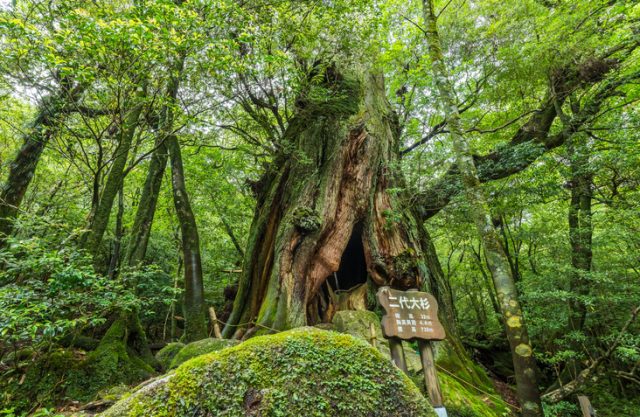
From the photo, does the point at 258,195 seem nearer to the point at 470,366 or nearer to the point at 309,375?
the point at 470,366

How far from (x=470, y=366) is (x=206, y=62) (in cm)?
742

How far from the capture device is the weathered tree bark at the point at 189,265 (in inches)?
248

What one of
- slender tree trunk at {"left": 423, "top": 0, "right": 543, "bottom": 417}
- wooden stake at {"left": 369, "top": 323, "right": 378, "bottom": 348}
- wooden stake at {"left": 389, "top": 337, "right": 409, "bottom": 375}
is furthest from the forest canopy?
wooden stake at {"left": 389, "top": 337, "right": 409, "bottom": 375}

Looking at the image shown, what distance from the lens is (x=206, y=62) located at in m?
4.90

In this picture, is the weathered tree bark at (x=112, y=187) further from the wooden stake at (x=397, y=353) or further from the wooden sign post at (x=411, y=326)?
the wooden stake at (x=397, y=353)

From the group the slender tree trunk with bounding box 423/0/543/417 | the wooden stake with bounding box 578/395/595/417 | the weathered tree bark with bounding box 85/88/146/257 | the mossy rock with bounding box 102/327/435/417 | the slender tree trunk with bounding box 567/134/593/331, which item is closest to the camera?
the mossy rock with bounding box 102/327/435/417

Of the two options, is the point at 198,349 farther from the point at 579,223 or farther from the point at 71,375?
the point at 579,223

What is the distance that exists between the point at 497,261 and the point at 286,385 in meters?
4.11

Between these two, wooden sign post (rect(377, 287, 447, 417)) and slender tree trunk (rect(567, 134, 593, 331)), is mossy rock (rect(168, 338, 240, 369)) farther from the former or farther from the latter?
slender tree trunk (rect(567, 134, 593, 331))

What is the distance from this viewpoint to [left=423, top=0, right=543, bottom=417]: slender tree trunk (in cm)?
390

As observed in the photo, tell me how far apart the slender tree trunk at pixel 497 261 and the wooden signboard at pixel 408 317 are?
1.01 m

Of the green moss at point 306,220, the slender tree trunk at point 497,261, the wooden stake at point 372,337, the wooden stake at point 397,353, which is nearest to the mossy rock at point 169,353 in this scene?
the green moss at point 306,220

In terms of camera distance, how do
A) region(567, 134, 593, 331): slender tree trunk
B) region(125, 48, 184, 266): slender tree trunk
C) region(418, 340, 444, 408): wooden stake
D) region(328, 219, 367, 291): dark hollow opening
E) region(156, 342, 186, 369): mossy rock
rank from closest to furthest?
region(418, 340, 444, 408): wooden stake, region(156, 342, 186, 369): mossy rock, region(567, 134, 593, 331): slender tree trunk, region(125, 48, 184, 266): slender tree trunk, region(328, 219, 367, 291): dark hollow opening

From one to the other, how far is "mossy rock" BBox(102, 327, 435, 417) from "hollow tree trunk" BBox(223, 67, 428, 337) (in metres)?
3.42
